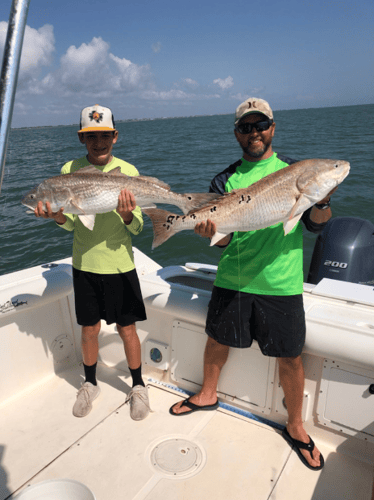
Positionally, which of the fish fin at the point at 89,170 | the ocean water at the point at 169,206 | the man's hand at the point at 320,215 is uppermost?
the fish fin at the point at 89,170

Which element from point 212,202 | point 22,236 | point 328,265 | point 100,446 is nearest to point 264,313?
point 212,202

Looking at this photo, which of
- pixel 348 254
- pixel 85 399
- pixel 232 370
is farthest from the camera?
pixel 348 254

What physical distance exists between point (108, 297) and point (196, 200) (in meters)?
1.14

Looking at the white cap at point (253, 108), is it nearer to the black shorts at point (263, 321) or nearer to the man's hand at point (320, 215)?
the man's hand at point (320, 215)

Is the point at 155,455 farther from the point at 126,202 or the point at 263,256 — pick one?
the point at 126,202

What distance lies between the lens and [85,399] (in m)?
3.49

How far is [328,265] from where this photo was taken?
191 inches

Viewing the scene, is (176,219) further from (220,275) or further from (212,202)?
(220,275)

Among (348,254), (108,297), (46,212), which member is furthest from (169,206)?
(46,212)

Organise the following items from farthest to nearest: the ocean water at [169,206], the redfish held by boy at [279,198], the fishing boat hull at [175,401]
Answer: the ocean water at [169,206]
the fishing boat hull at [175,401]
the redfish held by boy at [279,198]

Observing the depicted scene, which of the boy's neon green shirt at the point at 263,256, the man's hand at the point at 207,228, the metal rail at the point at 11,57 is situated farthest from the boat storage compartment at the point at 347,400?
the metal rail at the point at 11,57

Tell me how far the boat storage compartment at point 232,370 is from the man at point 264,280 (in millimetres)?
288

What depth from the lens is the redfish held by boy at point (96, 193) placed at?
9.39 ft

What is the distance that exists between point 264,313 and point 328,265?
2410mm
